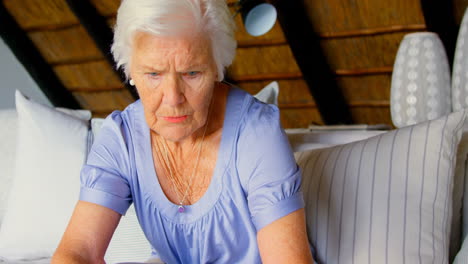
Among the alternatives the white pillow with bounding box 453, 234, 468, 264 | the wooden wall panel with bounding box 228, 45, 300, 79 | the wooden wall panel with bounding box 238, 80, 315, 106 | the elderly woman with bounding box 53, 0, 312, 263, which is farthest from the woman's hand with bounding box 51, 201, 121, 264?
the wooden wall panel with bounding box 238, 80, 315, 106

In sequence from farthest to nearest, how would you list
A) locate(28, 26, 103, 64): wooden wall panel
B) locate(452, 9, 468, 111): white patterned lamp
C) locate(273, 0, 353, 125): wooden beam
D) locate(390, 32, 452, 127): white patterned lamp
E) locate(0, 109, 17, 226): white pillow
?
locate(28, 26, 103, 64): wooden wall panel
locate(273, 0, 353, 125): wooden beam
locate(0, 109, 17, 226): white pillow
locate(390, 32, 452, 127): white patterned lamp
locate(452, 9, 468, 111): white patterned lamp

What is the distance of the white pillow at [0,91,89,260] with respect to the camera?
1926 mm

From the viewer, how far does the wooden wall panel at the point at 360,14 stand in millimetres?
4059

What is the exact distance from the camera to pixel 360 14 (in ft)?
14.0

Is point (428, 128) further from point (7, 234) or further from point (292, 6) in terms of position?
point (292, 6)

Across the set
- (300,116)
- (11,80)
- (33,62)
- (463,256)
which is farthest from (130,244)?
(33,62)

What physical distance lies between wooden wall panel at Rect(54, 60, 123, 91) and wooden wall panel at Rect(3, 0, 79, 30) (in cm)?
53

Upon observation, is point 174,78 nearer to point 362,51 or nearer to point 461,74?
point 461,74

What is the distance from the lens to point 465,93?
1754mm

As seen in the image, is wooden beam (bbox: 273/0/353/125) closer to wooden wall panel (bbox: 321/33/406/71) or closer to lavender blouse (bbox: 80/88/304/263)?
wooden wall panel (bbox: 321/33/406/71)

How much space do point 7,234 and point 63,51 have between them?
4.29m

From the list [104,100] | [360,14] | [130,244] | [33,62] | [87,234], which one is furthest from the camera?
[104,100]

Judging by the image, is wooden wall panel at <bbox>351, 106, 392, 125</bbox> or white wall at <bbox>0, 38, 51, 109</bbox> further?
white wall at <bbox>0, 38, 51, 109</bbox>

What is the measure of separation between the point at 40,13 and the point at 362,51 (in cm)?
312
